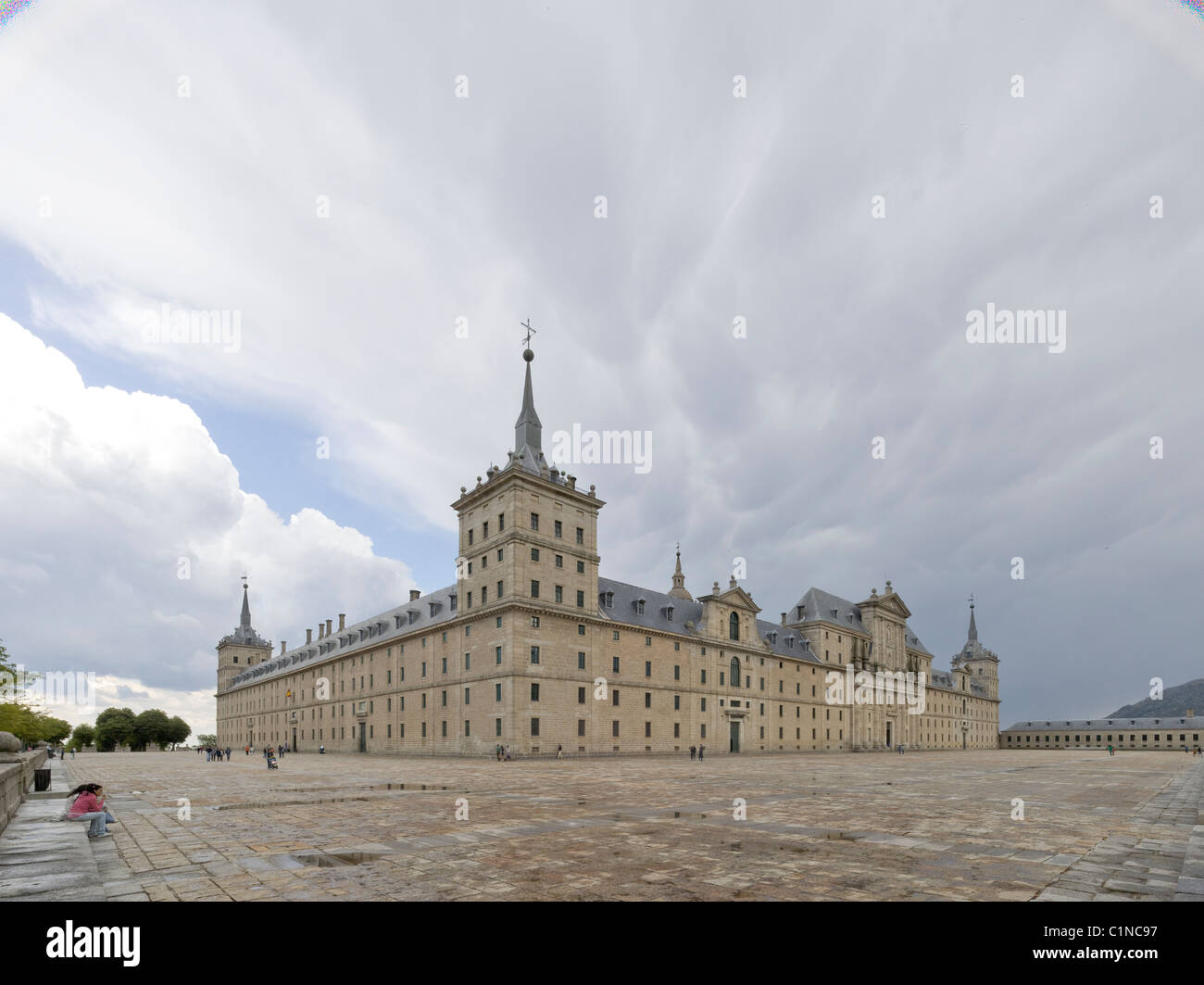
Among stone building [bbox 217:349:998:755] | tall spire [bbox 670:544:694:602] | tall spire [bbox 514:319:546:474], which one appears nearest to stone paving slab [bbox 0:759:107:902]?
stone building [bbox 217:349:998:755]

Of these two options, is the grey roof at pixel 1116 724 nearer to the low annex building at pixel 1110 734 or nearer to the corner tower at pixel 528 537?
the low annex building at pixel 1110 734

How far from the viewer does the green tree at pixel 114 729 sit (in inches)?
4791

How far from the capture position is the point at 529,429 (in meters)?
62.5

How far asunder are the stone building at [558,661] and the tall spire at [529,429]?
0.16 m

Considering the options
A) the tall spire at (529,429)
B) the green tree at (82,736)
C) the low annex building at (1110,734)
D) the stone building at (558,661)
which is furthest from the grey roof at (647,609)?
the green tree at (82,736)

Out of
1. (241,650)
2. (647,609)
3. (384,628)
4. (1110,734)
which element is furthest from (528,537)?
(1110,734)

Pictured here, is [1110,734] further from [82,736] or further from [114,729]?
[82,736]

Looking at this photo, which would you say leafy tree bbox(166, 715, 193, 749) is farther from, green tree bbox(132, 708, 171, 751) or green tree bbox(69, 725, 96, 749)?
green tree bbox(69, 725, 96, 749)

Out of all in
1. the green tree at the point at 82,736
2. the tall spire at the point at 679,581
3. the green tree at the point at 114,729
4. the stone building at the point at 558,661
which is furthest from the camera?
the green tree at the point at 82,736

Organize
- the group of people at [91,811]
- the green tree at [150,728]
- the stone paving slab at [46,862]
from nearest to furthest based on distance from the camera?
the stone paving slab at [46,862] < the group of people at [91,811] < the green tree at [150,728]

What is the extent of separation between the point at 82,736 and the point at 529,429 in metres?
147

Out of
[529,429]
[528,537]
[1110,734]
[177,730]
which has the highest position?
[529,429]
